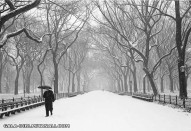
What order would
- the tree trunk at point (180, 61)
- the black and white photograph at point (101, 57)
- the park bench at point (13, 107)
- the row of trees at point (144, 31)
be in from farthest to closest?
1. the row of trees at point (144, 31)
2. the tree trunk at point (180, 61)
3. the park bench at point (13, 107)
4. the black and white photograph at point (101, 57)

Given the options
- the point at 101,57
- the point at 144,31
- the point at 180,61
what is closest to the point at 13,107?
the point at 180,61

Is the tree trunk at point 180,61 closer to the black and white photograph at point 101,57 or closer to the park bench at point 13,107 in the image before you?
the black and white photograph at point 101,57

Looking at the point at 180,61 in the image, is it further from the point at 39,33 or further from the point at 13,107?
the point at 39,33

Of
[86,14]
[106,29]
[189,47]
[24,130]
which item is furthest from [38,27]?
[24,130]

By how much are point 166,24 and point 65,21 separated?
17.8 metres

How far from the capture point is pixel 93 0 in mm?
33625

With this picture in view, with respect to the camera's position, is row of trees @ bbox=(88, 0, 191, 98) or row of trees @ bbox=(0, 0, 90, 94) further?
row of trees @ bbox=(88, 0, 191, 98)

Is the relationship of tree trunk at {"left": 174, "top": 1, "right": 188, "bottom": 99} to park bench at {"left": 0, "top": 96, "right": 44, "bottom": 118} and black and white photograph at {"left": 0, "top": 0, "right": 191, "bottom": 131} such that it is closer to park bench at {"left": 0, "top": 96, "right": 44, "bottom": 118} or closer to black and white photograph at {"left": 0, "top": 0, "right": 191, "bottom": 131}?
black and white photograph at {"left": 0, "top": 0, "right": 191, "bottom": 131}

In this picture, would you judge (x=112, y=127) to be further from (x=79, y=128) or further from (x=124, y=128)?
(x=79, y=128)

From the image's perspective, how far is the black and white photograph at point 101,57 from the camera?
12.9 m

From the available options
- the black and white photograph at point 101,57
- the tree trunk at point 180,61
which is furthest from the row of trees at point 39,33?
the tree trunk at point 180,61

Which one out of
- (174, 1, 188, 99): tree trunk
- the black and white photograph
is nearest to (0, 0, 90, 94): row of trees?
the black and white photograph

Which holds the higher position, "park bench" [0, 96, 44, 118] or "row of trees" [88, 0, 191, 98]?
"row of trees" [88, 0, 191, 98]

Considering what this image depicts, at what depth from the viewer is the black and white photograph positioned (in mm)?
12906
